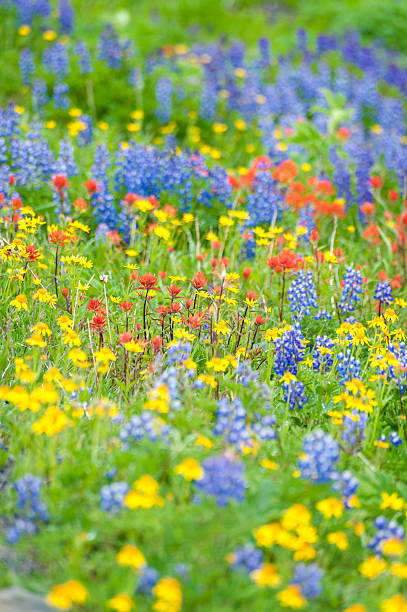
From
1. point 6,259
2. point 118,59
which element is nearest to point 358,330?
point 6,259

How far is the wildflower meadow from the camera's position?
6.15 ft

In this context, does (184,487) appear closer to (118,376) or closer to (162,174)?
(118,376)

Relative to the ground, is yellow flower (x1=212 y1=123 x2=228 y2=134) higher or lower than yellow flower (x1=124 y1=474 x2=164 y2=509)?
lower

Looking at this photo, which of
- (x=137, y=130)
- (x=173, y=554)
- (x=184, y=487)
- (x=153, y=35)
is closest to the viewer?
(x=173, y=554)

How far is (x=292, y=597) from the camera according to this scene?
5.66 ft

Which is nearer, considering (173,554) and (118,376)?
(173,554)

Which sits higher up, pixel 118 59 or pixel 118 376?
pixel 118 59

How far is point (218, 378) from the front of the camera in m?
2.69

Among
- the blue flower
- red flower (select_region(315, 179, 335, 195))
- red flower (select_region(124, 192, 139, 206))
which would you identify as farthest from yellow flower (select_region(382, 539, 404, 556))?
red flower (select_region(315, 179, 335, 195))

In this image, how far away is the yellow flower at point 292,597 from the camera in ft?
5.63

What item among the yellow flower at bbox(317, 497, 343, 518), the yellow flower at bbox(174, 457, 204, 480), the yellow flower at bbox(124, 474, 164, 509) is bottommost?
the yellow flower at bbox(317, 497, 343, 518)

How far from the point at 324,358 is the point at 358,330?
0.68ft

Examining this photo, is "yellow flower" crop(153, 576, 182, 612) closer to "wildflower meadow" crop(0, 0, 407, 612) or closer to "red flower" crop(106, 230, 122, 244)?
"wildflower meadow" crop(0, 0, 407, 612)

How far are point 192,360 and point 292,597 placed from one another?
4.71 ft
